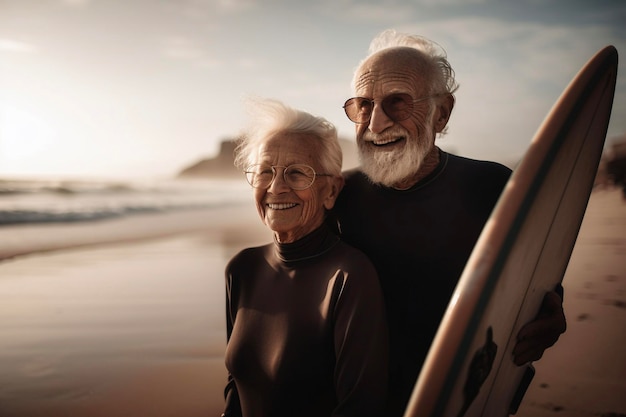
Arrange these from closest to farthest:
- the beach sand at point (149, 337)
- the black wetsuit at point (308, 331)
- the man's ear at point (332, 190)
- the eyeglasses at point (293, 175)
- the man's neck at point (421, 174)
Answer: the black wetsuit at point (308, 331), the eyeglasses at point (293, 175), the man's ear at point (332, 190), the man's neck at point (421, 174), the beach sand at point (149, 337)

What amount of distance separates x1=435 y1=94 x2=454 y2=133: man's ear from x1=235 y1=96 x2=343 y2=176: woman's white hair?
586 millimetres

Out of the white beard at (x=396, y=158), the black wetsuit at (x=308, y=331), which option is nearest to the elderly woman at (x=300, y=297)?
the black wetsuit at (x=308, y=331)

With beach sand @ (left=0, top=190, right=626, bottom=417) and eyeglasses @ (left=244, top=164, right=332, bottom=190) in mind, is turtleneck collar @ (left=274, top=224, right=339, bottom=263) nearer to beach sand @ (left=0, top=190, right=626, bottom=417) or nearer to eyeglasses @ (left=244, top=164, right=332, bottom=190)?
eyeglasses @ (left=244, top=164, right=332, bottom=190)

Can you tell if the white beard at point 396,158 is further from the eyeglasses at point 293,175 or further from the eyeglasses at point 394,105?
the eyeglasses at point 293,175

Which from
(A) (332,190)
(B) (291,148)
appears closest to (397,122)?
(A) (332,190)

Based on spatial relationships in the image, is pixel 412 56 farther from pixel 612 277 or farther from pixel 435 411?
pixel 612 277

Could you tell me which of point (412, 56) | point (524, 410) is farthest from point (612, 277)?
point (412, 56)

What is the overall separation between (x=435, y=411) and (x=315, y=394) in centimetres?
73

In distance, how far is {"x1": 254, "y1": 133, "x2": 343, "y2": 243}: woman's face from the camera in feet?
6.20

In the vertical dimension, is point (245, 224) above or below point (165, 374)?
above

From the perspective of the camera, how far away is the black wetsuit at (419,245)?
6.90 feet

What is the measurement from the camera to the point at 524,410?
3102mm

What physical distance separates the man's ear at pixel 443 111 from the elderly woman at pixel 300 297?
0.59m

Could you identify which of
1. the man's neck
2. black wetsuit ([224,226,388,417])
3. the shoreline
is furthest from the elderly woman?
the shoreline
